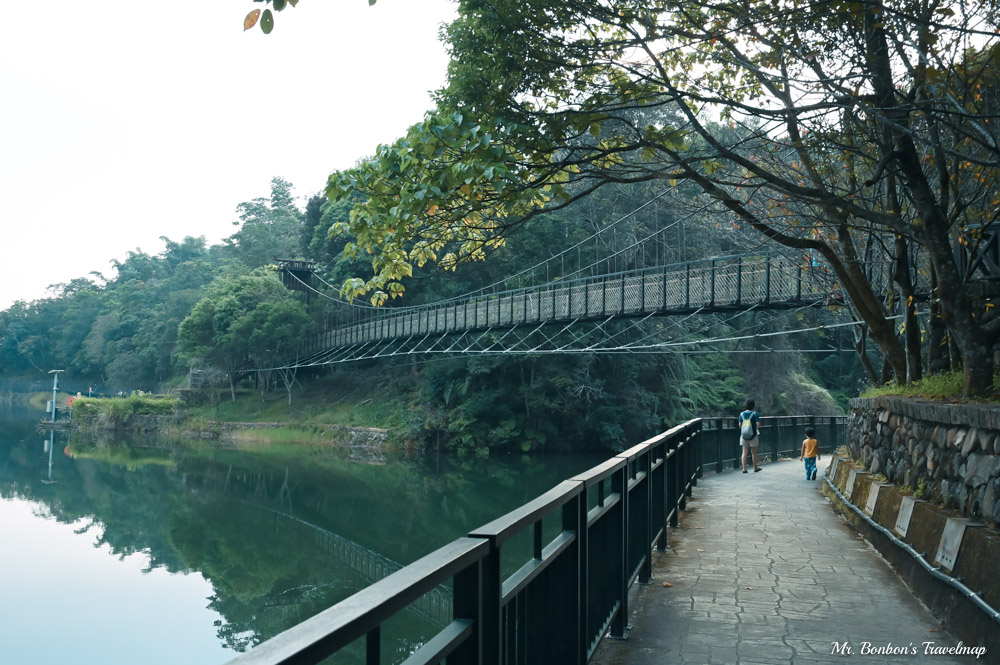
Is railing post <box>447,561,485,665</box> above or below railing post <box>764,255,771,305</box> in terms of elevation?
below

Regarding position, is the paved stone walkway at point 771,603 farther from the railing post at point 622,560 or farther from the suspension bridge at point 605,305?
the suspension bridge at point 605,305

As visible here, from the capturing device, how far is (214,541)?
54.5 feet

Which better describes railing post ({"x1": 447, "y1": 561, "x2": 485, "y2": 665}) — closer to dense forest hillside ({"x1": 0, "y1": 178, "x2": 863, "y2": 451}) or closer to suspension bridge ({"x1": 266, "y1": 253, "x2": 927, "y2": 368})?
suspension bridge ({"x1": 266, "y1": 253, "x2": 927, "y2": 368})

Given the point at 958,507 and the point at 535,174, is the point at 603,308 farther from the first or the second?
the point at 958,507

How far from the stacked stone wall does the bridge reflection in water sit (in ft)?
5.33

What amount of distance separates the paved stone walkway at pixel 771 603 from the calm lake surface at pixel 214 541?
3869 mm

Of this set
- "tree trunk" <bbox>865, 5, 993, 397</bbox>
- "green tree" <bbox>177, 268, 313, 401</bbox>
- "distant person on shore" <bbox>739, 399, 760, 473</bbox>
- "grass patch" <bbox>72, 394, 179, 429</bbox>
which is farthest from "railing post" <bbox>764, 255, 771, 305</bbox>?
"grass patch" <bbox>72, 394, 179, 429</bbox>

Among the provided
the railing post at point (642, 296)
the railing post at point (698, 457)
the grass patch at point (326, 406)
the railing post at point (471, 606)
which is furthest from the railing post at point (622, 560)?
the grass patch at point (326, 406)

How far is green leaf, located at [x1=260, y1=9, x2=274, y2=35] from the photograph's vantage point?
2818mm

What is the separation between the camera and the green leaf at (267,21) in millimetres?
2818

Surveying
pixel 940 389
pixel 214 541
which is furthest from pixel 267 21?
pixel 214 541

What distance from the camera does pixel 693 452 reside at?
9.63m

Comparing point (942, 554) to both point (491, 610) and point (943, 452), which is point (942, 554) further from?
point (491, 610)

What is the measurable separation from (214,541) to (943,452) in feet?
47.8
